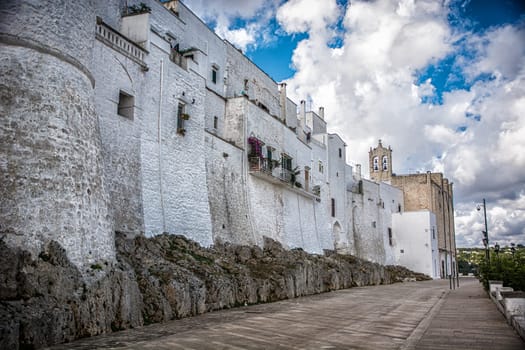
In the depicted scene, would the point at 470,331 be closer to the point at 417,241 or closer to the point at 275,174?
the point at 275,174

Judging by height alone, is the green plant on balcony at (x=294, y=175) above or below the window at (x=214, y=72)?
below

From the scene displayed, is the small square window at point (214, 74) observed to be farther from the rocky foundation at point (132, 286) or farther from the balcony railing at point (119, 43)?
the rocky foundation at point (132, 286)

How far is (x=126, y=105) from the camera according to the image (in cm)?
1683

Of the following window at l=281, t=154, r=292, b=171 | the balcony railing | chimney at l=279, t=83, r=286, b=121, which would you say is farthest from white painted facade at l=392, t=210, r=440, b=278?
the balcony railing

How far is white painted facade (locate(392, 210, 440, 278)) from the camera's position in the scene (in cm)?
4653

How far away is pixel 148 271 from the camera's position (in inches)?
525

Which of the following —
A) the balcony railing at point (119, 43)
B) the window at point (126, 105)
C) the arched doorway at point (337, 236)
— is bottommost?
the arched doorway at point (337, 236)

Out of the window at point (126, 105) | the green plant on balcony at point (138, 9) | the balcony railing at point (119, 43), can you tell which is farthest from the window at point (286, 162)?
the window at point (126, 105)

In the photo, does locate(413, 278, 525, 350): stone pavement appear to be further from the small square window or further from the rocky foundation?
the small square window

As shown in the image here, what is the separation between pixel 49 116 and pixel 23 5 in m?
2.72

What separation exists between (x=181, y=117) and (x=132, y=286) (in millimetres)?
8951

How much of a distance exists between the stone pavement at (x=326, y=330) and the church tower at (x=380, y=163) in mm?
37596

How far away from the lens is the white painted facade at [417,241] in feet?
153

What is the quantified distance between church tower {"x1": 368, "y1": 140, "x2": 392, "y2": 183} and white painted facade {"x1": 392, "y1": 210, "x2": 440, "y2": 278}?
23.4 feet
